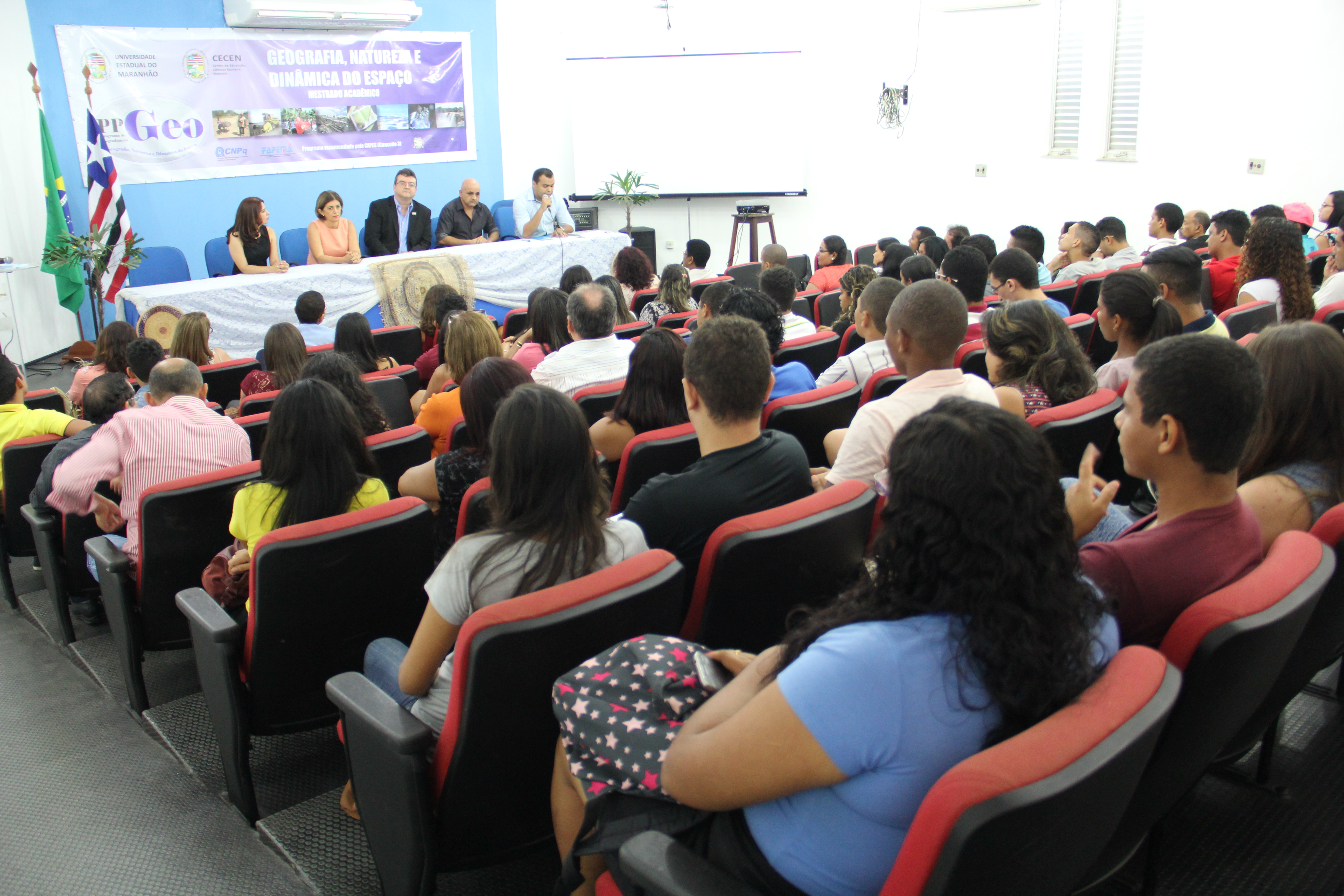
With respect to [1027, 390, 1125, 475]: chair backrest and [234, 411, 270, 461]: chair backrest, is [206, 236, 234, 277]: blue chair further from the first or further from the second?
[1027, 390, 1125, 475]: chair backrest

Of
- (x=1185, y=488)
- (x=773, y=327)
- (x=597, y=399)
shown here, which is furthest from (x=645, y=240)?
(x=1185, y=488)

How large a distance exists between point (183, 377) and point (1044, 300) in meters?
2.83

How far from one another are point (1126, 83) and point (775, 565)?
756cm

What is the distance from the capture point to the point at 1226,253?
16.5 ft

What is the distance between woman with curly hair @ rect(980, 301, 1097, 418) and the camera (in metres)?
2.74

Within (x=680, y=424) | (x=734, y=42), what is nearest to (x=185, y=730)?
(x=680, y=424)

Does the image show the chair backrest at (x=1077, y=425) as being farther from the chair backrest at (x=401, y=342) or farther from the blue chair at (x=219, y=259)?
the blue chair at (x=219, y=259)

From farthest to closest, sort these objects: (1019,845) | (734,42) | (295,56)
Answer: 1. (734,42)
2. (295,56)
3. (1019,845)

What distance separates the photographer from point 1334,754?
2.13 metres

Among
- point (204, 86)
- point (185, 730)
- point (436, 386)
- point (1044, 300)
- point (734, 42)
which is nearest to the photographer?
point (185, 730)

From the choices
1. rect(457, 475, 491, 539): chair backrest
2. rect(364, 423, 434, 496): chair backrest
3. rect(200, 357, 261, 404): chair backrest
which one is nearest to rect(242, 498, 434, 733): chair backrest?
rect(457, 475, 491, 539): chair backrest

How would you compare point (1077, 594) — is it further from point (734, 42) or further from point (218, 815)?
point (734, 42)

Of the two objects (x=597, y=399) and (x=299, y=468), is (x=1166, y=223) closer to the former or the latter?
(x=597, y=399)

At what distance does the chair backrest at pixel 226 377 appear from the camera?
4.16m
